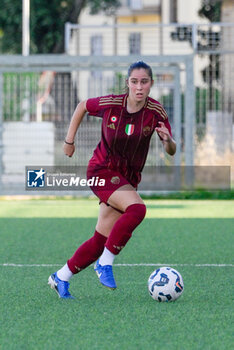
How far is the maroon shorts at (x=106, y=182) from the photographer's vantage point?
6961 mm

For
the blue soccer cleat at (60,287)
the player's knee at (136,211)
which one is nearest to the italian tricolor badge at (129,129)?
the player's knee at (136,211)

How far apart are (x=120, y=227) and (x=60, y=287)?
2.27 feet

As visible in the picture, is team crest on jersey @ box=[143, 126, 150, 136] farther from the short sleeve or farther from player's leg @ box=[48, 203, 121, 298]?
player's leg @ box=[48, 203, 121, 298]

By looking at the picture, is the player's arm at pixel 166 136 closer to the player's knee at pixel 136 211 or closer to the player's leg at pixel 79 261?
the player's knee at pixel 136 211

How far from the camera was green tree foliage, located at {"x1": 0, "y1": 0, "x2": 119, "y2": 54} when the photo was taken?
35.0 metres

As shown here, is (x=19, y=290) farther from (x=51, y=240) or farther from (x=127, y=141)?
(x=51, y=240)

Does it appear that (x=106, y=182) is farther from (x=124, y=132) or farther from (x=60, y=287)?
(x=60, y=287)

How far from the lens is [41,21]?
35312 millimetres

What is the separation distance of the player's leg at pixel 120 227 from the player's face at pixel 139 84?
709 mm

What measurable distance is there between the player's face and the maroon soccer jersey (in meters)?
0.15
